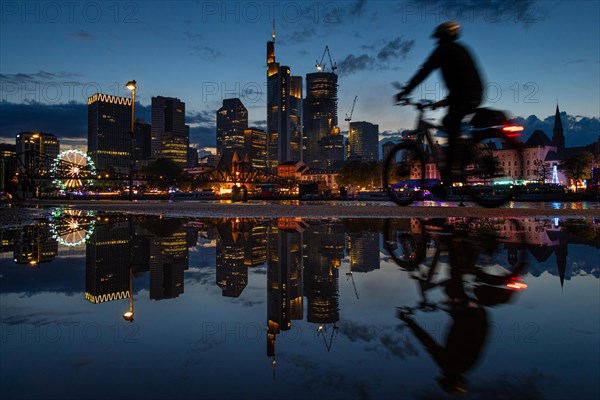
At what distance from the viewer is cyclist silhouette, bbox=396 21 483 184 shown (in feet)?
23.7

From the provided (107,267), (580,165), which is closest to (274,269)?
(107,267)

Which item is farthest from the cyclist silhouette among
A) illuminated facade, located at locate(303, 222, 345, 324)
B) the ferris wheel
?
the ferris wheel

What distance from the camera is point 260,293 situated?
3.25 meters

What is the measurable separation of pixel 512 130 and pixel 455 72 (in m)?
1.47

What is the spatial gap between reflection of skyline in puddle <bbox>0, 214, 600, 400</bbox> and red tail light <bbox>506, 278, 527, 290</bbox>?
24 centimetres

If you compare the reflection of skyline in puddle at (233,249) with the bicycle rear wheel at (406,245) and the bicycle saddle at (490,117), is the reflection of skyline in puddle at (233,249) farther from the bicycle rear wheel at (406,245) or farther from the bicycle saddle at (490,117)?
the bicycle saddle at (490,117)

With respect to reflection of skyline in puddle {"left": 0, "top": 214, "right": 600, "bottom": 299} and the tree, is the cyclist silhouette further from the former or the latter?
the tree

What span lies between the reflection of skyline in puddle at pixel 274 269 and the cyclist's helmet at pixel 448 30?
11.7 feet

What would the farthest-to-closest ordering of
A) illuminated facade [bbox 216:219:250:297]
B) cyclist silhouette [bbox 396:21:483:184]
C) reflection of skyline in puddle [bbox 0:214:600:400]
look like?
1. cyclist silhouette [bbox 396:21:483:184]
2. illuminated facade [bbox 216:219:250:297]
3. reflection of skyline in puddle [bbox 0:214:600:400]

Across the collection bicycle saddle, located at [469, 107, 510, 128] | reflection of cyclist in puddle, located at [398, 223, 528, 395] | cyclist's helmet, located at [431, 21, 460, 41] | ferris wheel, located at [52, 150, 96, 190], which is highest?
ferris wheel, located at [52, 150, 96, 190]

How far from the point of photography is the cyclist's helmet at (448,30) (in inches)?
289

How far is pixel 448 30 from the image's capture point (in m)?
7.38

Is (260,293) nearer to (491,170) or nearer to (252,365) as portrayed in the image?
(252,365)

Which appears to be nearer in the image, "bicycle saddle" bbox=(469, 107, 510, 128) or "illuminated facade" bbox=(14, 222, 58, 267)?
"illuminated facade" bbox=(14, 222, 58, 267)
